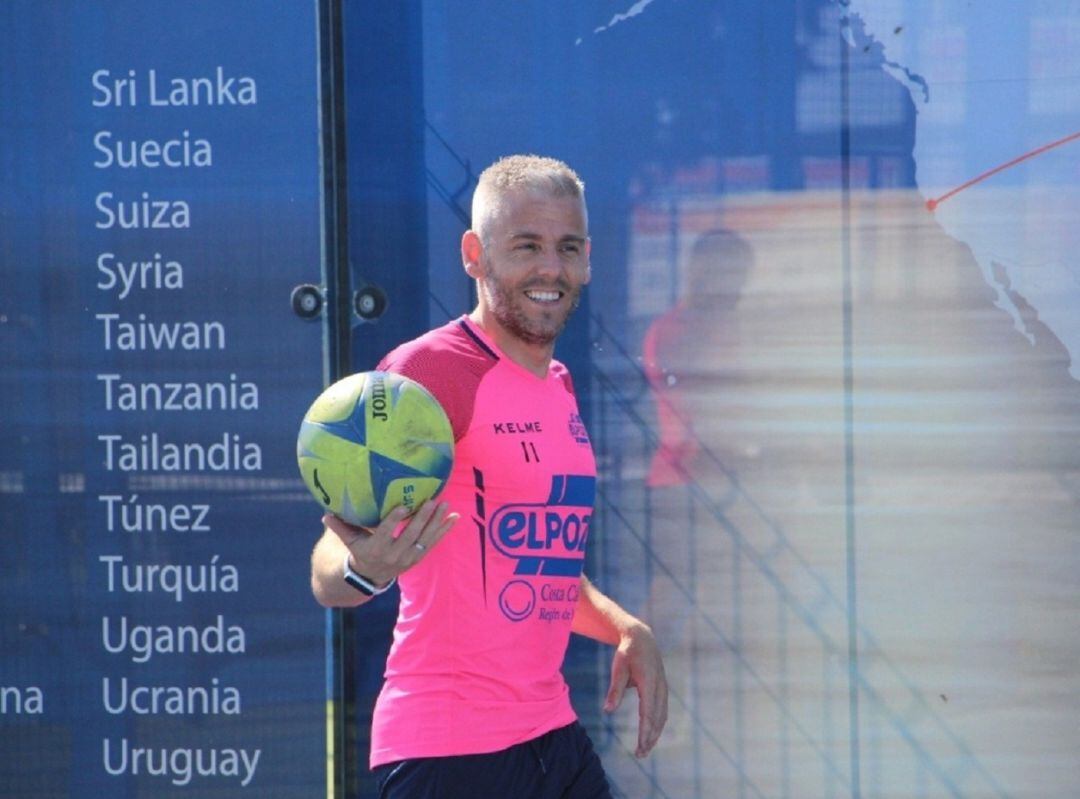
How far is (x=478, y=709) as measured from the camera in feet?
8.26

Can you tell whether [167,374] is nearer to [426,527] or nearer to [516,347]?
[516,347]

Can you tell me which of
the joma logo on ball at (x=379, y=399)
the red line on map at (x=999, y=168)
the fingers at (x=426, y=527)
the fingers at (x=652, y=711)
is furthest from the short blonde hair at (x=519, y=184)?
the red line on map at (x=999, y=168)

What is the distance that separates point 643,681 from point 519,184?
3.11 ft

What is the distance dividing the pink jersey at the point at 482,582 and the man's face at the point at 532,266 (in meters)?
0.11

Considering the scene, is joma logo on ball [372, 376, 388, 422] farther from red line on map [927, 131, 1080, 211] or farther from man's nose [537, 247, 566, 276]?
red line on map [927, 131, 1080, 211]

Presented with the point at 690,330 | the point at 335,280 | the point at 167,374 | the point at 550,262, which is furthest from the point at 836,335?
the point at 167,374

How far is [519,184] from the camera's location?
2.71 meters

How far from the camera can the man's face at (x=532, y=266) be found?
8.73 ft

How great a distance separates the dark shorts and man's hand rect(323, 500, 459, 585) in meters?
0.37

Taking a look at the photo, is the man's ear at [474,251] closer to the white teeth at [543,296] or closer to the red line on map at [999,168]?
the white teeth at [543,296]

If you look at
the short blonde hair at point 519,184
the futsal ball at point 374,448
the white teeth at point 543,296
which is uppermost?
the short blonde hair at point 519,184

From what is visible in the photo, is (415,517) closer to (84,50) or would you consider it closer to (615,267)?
(615,267)

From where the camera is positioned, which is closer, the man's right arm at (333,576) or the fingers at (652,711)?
the man's right arm at (333,576)

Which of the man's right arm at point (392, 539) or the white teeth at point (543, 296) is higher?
the white teeth at point (543, 296)
